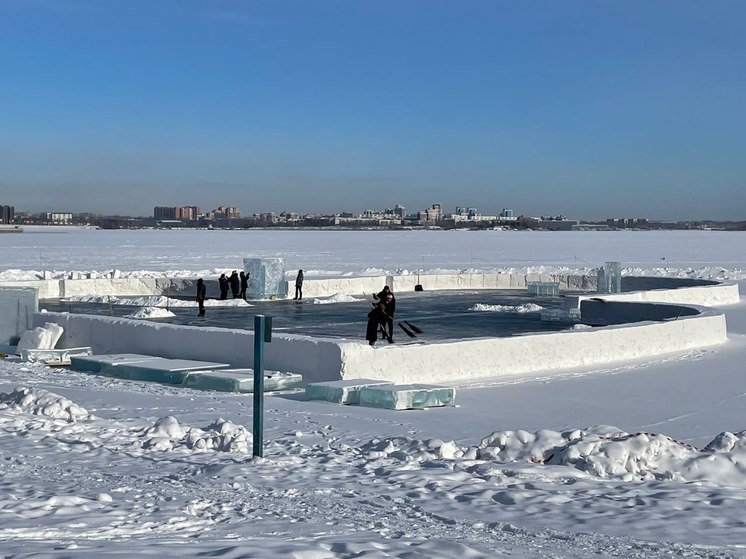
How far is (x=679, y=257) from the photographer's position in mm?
73250

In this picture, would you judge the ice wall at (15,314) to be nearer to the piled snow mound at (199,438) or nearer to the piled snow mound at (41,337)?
the piled snow mound at (41,337)

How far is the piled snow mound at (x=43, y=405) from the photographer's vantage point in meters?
10.4

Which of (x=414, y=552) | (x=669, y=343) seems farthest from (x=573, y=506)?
(x=669, y=343)

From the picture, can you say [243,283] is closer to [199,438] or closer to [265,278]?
[265,278]

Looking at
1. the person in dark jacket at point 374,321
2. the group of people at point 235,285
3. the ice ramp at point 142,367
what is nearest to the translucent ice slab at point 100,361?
the ice ramp at point 142,367

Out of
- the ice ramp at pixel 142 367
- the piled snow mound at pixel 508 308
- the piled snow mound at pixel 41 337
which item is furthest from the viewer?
the piled snow mound at pixel 508 308

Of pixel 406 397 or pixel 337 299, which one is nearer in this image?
pixel 406 397

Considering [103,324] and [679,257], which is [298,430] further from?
[679,257]

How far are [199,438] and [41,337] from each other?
10798 mm

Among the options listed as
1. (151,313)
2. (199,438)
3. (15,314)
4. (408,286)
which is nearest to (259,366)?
(199,438)

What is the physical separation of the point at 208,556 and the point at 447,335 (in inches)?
617

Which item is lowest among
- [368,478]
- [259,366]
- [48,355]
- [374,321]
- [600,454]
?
[48,355]

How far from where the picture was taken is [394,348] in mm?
15156

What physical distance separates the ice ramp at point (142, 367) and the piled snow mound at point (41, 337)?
94.6 inches
